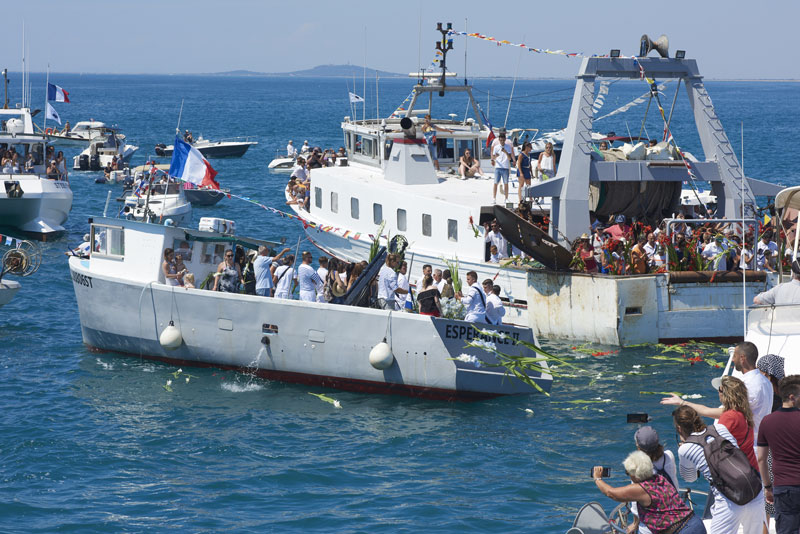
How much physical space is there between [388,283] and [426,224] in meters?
6.16

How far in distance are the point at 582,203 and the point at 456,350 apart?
5.83 meters

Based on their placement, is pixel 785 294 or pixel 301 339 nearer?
pixel 785 294

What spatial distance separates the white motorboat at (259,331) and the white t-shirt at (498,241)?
16.1ft

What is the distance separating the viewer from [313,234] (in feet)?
97.8

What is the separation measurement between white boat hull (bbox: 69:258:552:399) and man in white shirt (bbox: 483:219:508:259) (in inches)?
199

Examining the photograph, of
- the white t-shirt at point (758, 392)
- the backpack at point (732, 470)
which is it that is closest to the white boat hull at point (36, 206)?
the white t-shirt at point (758, 392)

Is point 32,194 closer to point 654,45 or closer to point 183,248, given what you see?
point 183,248

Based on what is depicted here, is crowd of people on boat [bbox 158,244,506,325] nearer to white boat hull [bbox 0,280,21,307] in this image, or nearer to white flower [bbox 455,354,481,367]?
white flower [bbox 455,354,481,367]

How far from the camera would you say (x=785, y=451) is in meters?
8.65

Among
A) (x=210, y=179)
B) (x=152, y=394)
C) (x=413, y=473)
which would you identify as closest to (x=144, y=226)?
(x=210, y=179)

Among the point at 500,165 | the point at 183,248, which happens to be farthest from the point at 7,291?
the point at 500,165

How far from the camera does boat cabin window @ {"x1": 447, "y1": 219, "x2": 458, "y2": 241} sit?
2323 cm

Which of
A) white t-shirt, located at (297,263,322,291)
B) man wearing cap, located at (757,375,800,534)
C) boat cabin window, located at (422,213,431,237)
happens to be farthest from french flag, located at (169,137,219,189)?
man wearing cap, located at (757,375,800,534)

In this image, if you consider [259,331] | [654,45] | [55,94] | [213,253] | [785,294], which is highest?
[654,45]
